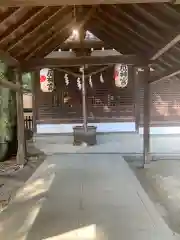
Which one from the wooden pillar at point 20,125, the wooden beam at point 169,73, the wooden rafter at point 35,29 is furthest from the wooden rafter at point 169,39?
the wooden pillar at point 20,125

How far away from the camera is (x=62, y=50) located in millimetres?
9500

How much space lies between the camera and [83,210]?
3.79 m

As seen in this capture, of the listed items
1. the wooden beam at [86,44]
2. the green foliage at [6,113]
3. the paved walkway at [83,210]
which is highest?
the wooden beam at [86,44]

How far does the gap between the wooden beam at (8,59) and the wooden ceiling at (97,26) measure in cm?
Answer: 9

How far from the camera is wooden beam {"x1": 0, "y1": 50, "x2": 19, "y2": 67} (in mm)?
5475

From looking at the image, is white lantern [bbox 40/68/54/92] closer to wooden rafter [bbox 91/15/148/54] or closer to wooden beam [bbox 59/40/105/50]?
wooden beam [bbox 59/40/105/50]

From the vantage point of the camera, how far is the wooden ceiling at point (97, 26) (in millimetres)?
4576

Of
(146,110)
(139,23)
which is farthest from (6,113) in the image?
(139,23)

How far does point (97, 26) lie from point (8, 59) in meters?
2.90

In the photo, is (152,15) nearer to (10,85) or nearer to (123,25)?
(123,25)

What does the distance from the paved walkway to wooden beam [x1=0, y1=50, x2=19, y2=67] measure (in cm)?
217

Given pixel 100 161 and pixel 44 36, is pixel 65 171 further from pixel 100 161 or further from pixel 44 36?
pixel 44 36

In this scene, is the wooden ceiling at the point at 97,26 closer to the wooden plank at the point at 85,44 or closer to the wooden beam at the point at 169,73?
the wooden beam at the point at 169,73

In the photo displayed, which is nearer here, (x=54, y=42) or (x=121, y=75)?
(x=54, y=42)
